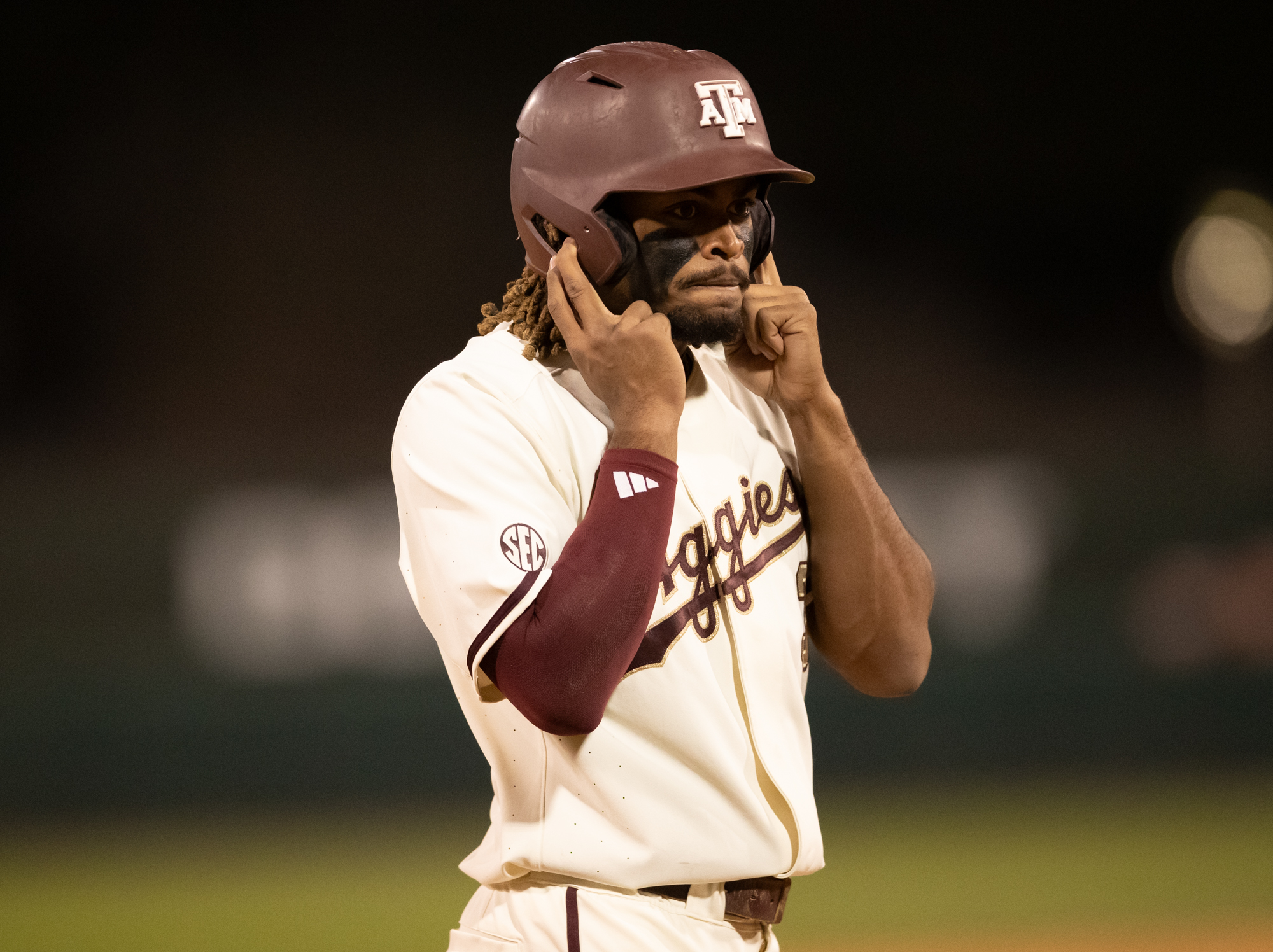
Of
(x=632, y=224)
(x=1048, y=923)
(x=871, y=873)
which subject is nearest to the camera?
(x=632, y=224)

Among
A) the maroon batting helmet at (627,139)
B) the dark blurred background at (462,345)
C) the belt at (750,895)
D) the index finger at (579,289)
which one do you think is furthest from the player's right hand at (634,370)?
the dark blurred background at (462,345)

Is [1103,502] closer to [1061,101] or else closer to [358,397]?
[1061,101]

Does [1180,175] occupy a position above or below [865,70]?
below

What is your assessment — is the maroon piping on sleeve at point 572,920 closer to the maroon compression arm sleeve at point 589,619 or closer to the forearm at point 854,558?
the maroon compression arm sleeve at point 589,619

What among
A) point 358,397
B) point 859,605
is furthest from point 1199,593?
point 859,605

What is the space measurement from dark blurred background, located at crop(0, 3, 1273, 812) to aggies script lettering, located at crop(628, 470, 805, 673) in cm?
638

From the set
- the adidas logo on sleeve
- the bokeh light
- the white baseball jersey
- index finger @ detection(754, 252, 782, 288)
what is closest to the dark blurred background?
the bokeh light

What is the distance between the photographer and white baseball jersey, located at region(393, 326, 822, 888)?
1650 millimetres

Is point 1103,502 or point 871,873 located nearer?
point 871,873

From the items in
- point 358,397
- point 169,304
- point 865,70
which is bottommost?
point 358,397

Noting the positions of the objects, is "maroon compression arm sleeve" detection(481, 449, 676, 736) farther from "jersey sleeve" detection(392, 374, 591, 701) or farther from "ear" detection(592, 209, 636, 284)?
"ear" detection(592, 209, 636, 284)

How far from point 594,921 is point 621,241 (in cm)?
86

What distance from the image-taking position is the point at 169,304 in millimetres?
9117

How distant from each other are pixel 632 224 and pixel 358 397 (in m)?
7.67
